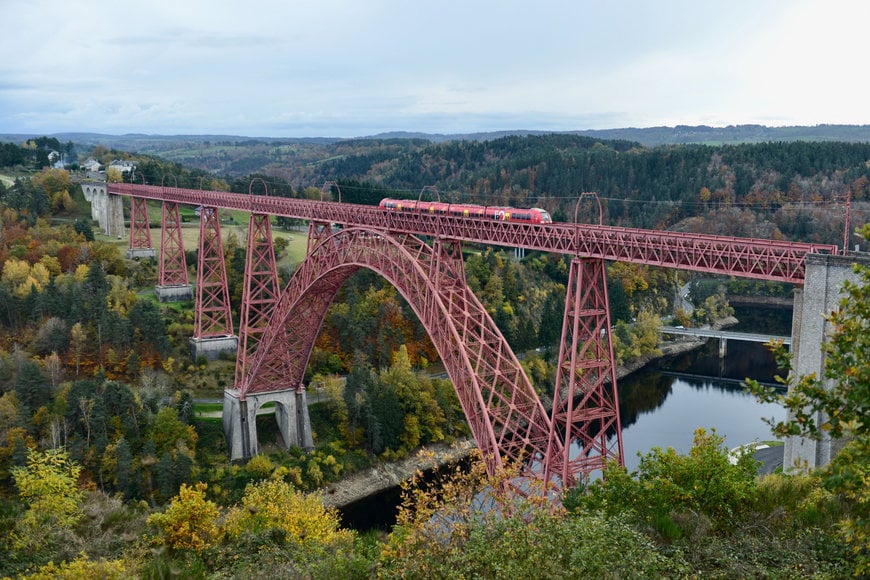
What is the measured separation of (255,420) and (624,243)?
88.9 feet

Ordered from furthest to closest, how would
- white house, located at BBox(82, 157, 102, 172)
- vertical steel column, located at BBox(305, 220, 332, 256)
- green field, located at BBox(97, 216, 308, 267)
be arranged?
white house, located at BBox(82, 157, 102, 172), green field, located at BBox(97, 216, 308, 267), vertical steel column, located at BBox(305, 220, 332, 256)

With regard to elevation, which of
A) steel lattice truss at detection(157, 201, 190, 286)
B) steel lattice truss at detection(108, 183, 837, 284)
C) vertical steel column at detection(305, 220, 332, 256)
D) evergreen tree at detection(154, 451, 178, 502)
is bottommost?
evergreen tree at detection(154, 451, 178, 502)

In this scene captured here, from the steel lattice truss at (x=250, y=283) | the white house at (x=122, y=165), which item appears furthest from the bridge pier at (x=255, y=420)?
the white house at (x=122, y=165)

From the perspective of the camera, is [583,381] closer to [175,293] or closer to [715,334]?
[175,293]

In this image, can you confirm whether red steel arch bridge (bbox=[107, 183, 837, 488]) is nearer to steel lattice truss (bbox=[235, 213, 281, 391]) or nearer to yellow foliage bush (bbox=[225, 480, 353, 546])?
steel lattice truss (bbox=[235, 213, 281, 391])

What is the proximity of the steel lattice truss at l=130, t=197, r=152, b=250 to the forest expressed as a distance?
1.98m

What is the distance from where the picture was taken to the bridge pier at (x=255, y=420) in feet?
136

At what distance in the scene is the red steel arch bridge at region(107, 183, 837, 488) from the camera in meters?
21.5

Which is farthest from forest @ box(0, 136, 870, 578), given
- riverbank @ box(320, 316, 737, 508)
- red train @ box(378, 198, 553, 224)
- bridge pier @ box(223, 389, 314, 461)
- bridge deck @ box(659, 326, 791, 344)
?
red train @ box(378, 198, 553, 224)

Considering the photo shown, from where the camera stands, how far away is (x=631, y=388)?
199 feet

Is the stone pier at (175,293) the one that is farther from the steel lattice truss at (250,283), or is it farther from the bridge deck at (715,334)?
the bridge deck at (715,334)

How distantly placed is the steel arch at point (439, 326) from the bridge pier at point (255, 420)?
83 centimetres

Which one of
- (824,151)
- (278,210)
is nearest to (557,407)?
(278,210)

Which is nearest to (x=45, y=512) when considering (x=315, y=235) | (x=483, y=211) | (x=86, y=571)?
(x=86, y=571)
